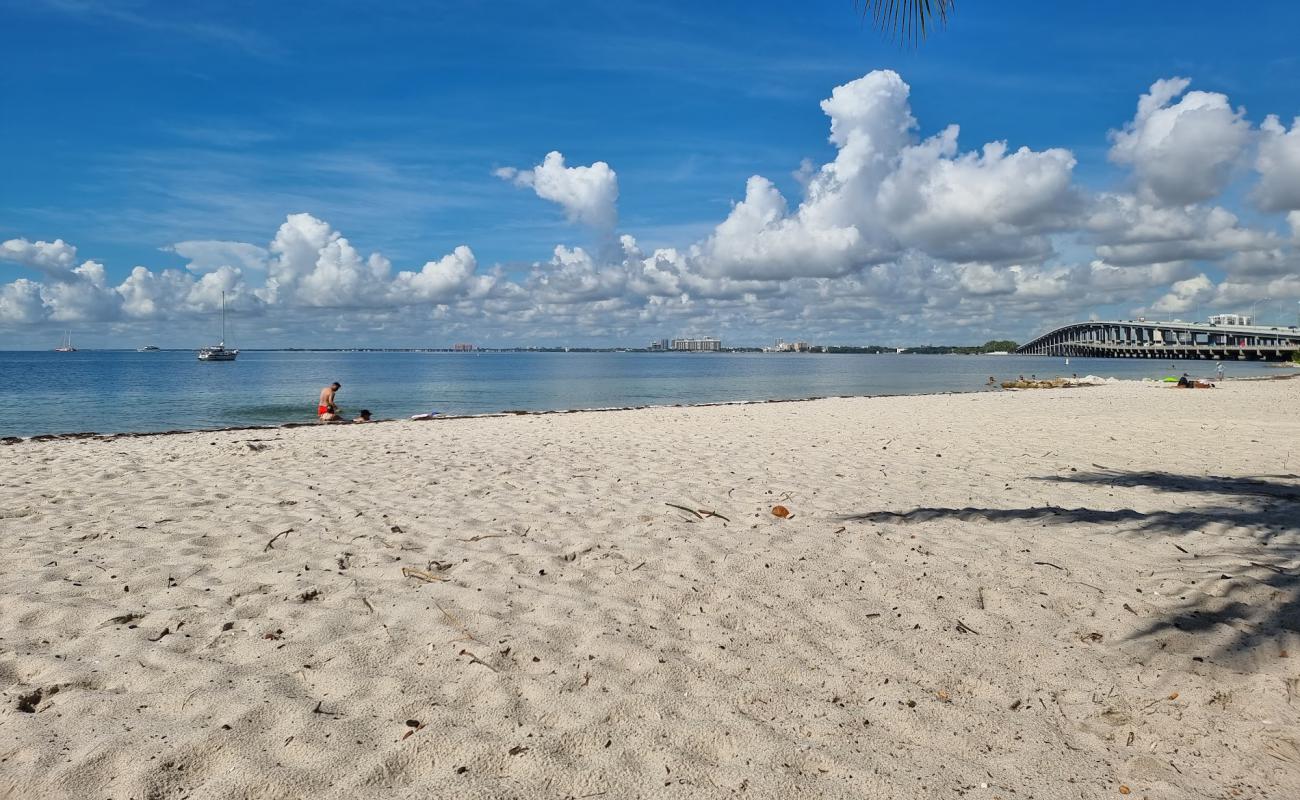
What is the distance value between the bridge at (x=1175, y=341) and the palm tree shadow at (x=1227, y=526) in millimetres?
131090

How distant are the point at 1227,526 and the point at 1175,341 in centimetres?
18929

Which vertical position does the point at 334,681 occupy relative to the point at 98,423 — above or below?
above

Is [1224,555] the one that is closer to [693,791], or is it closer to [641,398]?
[693,791]

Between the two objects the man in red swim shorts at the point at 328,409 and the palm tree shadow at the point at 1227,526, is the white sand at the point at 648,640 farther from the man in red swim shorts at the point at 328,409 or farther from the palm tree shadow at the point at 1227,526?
the man in red swim shorts at the point at 328,409

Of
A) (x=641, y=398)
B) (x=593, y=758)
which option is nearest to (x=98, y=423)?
(x=641, y=398)

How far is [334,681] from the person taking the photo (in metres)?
3.56

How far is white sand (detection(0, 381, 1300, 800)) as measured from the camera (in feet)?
9.61

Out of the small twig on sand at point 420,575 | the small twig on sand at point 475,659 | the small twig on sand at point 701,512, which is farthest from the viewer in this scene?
the small twig on sand at point 701,512

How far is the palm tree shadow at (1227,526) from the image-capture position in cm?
419

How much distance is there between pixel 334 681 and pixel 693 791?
191 cm

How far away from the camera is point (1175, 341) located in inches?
6240

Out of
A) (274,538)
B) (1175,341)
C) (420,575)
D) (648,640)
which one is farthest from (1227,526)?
(1175,341)

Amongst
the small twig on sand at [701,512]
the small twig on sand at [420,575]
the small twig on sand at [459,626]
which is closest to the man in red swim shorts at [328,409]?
the small twig on sand at [701,512]

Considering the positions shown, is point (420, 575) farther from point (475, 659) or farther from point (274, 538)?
point (274, 538)
